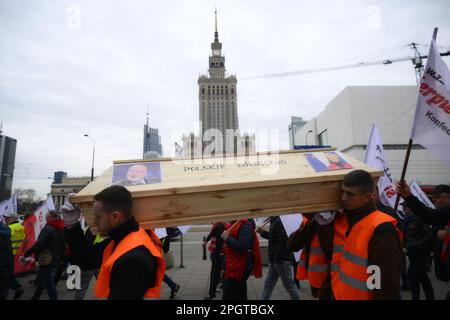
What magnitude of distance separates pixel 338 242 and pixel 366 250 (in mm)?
370

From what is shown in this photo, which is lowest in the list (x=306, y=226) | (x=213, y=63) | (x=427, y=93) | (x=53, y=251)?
(x=53, y=251)

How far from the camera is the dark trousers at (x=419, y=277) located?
182 inches

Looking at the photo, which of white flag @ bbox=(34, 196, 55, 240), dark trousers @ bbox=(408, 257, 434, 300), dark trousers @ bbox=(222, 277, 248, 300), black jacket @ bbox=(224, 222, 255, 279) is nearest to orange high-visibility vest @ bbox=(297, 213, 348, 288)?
black jacket @ bbox=(224, 222, 255, 279)

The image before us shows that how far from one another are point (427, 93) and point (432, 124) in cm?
34

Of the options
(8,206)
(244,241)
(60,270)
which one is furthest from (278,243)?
(8,206)

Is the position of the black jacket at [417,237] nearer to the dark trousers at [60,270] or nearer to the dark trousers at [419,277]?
the dark trousers at [419,277]

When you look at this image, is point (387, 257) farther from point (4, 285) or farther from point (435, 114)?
point (4, 285)

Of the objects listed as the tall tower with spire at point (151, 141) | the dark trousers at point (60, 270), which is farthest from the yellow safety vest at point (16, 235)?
the tall tower with spire at point (151, 141)

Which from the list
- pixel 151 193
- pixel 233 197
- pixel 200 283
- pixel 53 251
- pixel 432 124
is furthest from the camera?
pixel 200 283

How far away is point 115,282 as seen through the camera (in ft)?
5.19

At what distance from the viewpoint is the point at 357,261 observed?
196 cm
